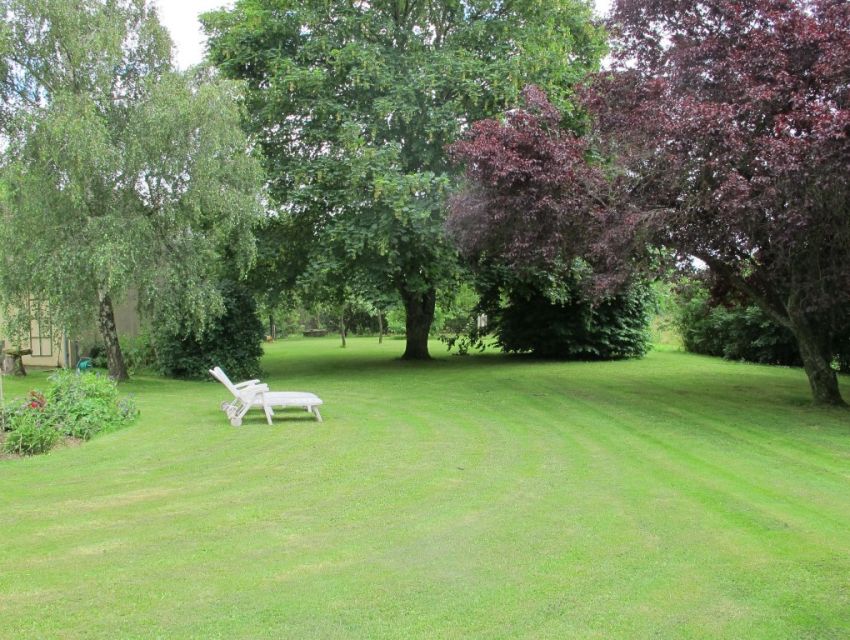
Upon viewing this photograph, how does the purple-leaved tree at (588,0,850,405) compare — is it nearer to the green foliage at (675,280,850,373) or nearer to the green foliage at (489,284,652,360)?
the green foliage at (675,280,850,373)

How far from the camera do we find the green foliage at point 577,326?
22219 millimetres

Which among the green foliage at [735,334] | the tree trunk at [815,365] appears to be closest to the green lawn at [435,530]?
the tree trunk at [815,365]

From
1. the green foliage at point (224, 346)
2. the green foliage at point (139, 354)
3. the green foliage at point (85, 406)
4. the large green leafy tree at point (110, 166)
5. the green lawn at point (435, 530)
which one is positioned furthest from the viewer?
the green foliage at point (139, 354)

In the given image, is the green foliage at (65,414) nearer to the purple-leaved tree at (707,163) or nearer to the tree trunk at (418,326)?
the purple-leaved tree at (707,163)

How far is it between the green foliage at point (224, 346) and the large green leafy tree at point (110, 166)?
2.14 meters

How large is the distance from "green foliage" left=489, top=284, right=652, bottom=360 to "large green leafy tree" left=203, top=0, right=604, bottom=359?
496 cm

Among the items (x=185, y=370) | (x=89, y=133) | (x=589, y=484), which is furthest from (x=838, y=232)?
(x=185, y=370)

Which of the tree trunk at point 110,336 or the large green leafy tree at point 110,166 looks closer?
the large green leafy tree at point 110,166


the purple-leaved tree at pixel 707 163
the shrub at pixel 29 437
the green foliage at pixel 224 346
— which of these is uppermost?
the purple-leaved tree at pixel 707 163

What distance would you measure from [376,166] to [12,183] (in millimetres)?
7404

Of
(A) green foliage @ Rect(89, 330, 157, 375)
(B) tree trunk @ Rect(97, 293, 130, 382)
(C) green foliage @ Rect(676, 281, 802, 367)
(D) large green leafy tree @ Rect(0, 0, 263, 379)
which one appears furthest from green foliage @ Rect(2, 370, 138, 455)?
(C) green foliage @ Rect(676, 281, 802, 367)

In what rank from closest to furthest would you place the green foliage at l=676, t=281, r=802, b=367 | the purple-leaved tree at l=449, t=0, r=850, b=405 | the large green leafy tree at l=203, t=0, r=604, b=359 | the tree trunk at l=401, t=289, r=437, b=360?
1. the purple-leaved tree at l=449, t=0, r=850, b=405
2. the large green leafy tree at l=203, t=0, r=604, b=359
3. the green foliage at l=676, t=281, r=802, b=367
4. the tree trunk at l=401, t=289, r=437, b=360

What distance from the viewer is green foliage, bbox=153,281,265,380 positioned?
57.0ft

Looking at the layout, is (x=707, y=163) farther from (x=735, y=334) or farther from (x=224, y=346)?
(x=735, y=334)
